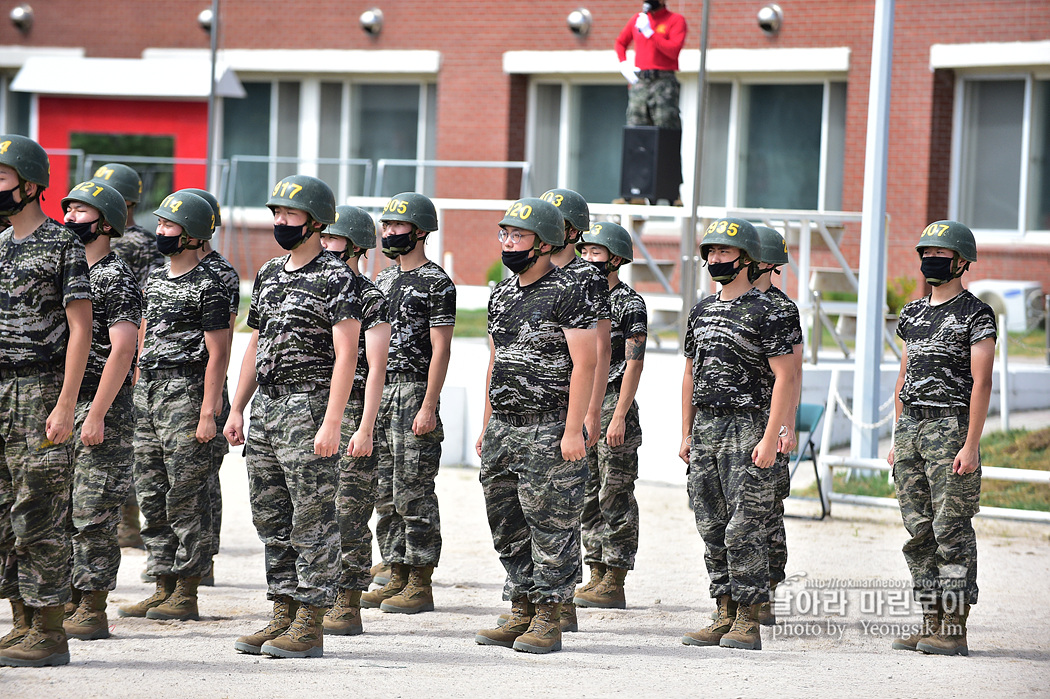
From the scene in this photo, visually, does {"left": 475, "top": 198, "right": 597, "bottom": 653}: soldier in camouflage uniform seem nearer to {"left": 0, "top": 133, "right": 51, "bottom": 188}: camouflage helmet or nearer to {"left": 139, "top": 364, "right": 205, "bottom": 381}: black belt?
{"left": 139, "top": 364, "right": 205, "bottom": 381}: black belt

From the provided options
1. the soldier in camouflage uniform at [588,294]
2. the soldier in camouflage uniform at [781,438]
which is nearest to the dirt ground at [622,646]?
the soldier in camouflage uniform at [781,438]

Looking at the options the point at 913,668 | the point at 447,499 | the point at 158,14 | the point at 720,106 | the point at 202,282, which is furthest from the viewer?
the point at 158,14

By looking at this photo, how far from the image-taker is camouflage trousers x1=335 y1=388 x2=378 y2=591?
686cm

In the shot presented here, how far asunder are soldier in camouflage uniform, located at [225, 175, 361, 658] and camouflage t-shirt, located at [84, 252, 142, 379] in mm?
719

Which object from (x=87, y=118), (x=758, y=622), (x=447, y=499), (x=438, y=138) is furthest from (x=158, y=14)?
(x=758, y=622)

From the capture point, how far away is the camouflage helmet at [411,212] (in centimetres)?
776

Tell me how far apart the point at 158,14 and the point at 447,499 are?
14.6 m

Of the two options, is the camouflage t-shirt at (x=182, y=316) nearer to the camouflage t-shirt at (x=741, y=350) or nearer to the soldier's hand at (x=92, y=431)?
the soldier's hand at (x=92, y=431)

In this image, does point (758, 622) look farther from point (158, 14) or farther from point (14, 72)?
point (14, 72)

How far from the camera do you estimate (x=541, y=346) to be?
6.58m

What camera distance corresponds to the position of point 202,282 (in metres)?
7.10

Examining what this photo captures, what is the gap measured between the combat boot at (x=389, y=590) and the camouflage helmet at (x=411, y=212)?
199 centimetres

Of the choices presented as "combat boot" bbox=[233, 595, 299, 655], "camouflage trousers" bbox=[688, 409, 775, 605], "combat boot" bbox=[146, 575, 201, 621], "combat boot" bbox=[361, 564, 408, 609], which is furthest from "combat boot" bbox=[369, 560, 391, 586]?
"camouflage trousers" bbox=[688, 409, 775, 605]

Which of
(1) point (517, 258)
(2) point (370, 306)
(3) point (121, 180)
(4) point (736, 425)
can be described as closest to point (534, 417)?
(1) point (517, 258)
